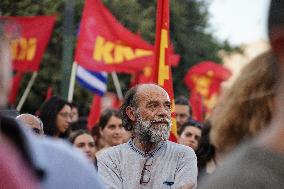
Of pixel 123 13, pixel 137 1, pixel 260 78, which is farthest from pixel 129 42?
pixel 137 1

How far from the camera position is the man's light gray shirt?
15.6 feet

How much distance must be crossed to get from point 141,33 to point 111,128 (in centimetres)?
2251

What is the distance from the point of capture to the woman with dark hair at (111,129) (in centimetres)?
873

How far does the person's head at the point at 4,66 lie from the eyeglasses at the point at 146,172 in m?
3.54

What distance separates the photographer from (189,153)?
4992 millimetres

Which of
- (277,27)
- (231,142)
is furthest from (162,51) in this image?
(277,27)

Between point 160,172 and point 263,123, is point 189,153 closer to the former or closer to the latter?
point 160,172

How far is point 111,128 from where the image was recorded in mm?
8891

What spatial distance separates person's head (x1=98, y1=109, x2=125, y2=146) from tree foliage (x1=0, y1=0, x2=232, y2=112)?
7924 mm

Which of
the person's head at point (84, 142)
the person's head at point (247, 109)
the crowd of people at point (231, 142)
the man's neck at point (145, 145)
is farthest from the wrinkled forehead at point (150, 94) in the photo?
the person's head at point (247, 109)

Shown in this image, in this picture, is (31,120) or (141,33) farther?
(141,33)

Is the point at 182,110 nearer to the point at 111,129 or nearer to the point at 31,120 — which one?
the point at 111,129

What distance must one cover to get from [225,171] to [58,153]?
0.84ft

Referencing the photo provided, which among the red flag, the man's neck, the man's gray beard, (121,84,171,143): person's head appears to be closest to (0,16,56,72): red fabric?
the red flag
